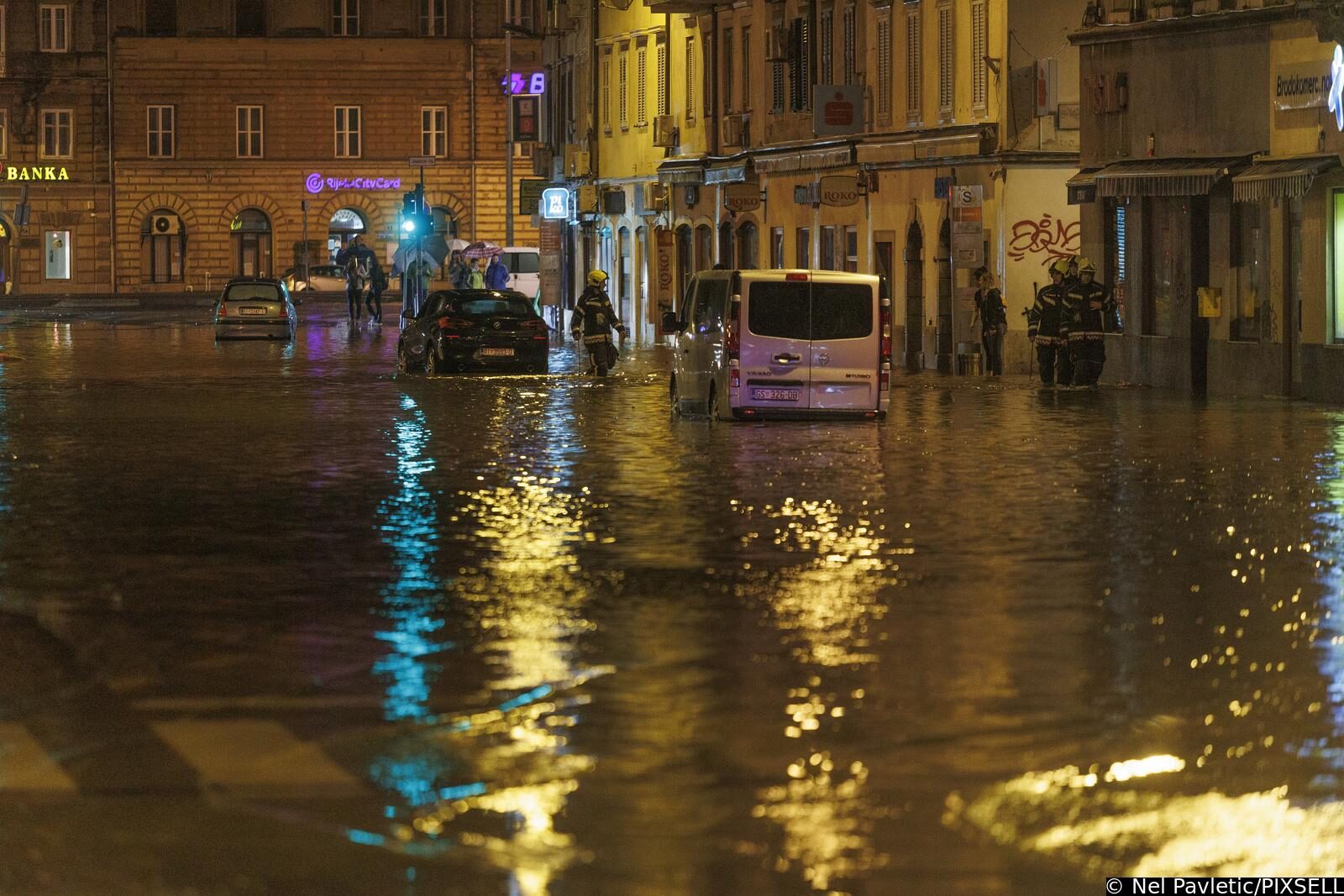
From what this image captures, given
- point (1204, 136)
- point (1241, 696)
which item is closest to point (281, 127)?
point (1204, 136)

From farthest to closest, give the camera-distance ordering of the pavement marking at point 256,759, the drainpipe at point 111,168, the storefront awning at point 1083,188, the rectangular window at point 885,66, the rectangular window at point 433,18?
the rectangular window at point 433,18, the drainpipe at point 111,168, the rectangular window at point 885,66, the storefront awning at point 1083,188, the pavement marking at point 256,759

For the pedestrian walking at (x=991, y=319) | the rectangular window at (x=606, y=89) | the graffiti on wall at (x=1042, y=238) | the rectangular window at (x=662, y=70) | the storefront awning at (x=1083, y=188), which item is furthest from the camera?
the rectangular window at (x=606, y=89)

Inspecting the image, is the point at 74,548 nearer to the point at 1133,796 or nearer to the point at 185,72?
the point at 1133,796

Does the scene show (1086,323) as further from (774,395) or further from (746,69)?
(746,69)

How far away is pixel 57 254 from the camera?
10344 centimetres

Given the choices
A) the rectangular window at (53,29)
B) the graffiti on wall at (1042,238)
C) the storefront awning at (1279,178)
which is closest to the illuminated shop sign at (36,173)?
the rectangular window at (53,29)

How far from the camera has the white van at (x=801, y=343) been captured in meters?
27.3

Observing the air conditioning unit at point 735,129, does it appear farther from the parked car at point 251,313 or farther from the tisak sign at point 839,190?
the parked car at point 251,313

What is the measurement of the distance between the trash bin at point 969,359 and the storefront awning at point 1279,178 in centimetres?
945

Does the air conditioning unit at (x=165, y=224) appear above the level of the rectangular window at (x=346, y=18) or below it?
below

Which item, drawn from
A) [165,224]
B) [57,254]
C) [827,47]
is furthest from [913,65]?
[57,254]

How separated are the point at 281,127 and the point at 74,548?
290 ft

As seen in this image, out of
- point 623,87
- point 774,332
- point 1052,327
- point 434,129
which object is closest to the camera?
point 774,332

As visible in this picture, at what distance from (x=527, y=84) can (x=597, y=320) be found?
37.7 metres
